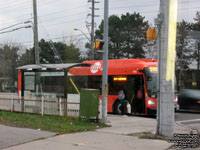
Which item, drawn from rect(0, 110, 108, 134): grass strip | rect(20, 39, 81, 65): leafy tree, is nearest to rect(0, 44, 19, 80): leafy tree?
rect(20, 39, 81, 65): leafy tree

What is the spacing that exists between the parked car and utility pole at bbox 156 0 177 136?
436 inches

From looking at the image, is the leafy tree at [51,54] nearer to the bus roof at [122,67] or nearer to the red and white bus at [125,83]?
the bus roof at [122,67]

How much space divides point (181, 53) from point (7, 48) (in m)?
30.7

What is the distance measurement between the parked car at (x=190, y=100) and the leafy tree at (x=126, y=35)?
85.7ft

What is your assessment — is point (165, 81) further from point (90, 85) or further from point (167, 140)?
point (90, 85)

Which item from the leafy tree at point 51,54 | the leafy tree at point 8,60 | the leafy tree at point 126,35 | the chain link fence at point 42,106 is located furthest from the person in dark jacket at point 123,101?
the leafy tree at point 8,60

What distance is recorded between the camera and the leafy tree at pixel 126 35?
45656mm

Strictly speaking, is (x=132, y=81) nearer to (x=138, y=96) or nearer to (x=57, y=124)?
(x=138, y=96)

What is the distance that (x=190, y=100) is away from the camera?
763 inches

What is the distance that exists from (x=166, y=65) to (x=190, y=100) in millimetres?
11423

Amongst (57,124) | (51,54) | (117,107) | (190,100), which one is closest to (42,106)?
(57,124)

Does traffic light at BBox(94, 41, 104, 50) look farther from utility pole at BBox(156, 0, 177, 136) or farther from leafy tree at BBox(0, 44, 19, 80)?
leafy tree at BBox(0, 44, 19, 80)

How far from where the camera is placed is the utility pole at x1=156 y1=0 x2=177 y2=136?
29.1 ft

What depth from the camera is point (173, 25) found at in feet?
29.8
